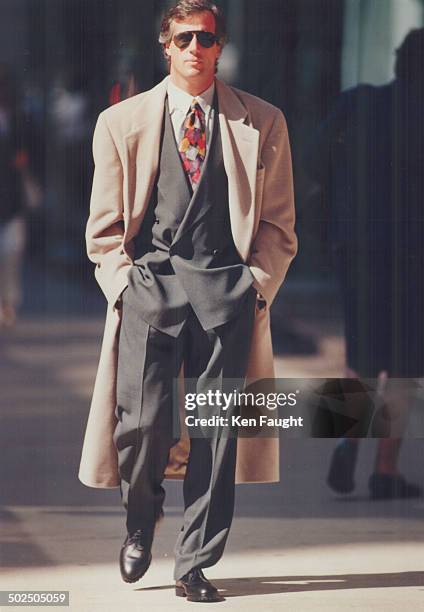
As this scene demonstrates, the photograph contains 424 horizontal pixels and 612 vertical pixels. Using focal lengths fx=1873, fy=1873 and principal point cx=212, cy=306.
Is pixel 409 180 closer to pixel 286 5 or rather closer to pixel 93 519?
pixel 286 5

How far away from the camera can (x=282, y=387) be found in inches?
274

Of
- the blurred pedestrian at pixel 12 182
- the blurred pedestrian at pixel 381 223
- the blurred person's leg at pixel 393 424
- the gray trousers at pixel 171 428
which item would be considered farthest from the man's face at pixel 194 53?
the blurred person's leg at pixel 393 424


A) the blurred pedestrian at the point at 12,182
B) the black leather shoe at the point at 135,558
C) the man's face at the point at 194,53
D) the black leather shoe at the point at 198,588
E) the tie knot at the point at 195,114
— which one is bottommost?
the black leather shoe at the point at 198,588

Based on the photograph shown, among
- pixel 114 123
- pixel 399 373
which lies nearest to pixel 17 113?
pixel 114 123

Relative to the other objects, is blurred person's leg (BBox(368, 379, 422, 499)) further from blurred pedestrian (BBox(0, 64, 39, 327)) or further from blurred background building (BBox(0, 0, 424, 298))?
blurred pedestrian (BBox(0, 64, 39, 327))

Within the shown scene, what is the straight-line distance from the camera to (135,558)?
6930 mm

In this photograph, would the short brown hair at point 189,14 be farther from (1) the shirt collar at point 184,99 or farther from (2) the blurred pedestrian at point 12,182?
(2) the blurred pedestrian at point 12,182

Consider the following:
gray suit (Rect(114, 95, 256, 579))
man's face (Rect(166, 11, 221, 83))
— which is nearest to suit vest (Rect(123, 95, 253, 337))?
gray suit (Rect(114, 95, 256, 579))

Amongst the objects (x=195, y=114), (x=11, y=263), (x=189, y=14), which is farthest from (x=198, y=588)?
(x=189, y=14)

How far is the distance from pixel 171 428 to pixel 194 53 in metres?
1.37

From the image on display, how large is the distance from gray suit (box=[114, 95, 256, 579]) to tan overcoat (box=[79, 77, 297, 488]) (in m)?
0.04

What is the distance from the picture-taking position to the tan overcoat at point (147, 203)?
6.75 m

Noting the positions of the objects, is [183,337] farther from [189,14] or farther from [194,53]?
[189,14]

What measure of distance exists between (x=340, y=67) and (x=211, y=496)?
1648 millimetres
